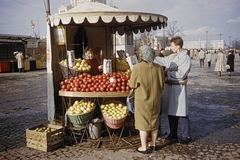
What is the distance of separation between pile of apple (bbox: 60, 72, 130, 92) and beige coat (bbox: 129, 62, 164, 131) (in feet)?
2.67

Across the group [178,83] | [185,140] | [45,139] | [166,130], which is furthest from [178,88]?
[45,139]

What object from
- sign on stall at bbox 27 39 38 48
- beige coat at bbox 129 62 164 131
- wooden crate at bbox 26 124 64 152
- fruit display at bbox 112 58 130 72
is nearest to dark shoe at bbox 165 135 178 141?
beige coat at bbox 129 62 164 131

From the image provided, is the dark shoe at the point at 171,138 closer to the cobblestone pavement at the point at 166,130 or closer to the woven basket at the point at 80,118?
the cobblestone pavement at the point at 166,130

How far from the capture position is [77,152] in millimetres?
4676

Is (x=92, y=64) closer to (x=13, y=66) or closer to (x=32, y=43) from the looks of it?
(x=13, y=66)

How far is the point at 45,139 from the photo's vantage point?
468cm

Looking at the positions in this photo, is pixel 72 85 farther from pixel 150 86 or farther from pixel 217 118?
pixel 217 118

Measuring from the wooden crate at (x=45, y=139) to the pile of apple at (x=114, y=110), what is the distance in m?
1.05

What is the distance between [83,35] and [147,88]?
12.5 feet

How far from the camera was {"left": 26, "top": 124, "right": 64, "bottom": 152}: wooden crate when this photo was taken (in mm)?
4691

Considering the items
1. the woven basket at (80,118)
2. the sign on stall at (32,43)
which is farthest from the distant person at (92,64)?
the sign on stall at (32,43)

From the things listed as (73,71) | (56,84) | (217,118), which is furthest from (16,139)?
(217,118)

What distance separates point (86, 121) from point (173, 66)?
2231 millimetres

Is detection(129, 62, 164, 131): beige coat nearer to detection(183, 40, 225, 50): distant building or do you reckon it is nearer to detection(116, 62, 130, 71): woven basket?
detection(116, 62, 130, 71): woven basket
